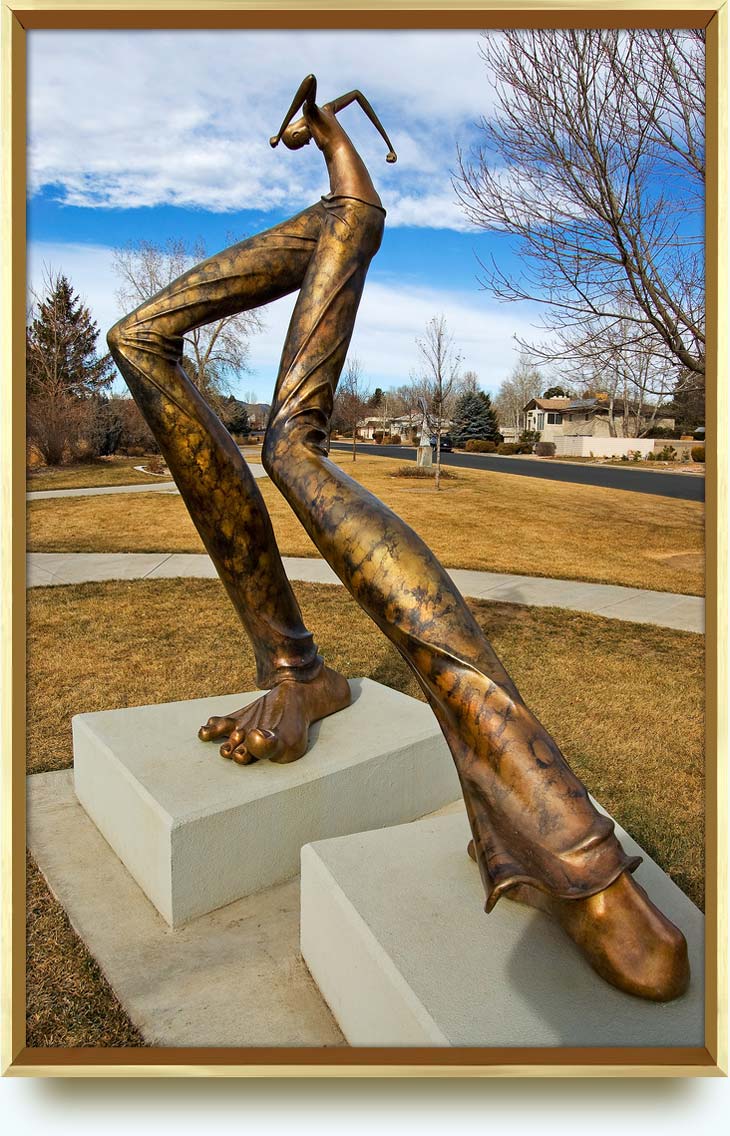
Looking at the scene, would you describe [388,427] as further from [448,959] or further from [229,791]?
[448,959]

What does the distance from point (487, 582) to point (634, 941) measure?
23.5 ft

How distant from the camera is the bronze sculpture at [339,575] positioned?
1701mm

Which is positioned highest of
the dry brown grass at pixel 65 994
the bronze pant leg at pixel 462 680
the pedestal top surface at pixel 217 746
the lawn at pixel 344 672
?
the bronze pant leg at pixel 462 680

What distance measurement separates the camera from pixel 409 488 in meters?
19.5

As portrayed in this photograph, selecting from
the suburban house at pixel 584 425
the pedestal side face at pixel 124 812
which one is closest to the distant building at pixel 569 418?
the suburban house at pixel 584 425

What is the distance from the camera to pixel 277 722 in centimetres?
279

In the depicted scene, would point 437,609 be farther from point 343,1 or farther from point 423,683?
point 343,1

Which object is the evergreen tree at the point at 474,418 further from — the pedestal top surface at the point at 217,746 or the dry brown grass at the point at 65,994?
the dry brown grass at the point at 65,994

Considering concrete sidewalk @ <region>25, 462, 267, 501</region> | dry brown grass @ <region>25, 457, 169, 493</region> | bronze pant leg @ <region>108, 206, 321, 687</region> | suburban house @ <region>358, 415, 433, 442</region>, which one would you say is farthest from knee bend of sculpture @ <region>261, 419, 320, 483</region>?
suburban house @ <region>358, 415, 433, 442</region>

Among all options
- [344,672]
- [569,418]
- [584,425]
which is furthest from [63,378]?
[569,418]

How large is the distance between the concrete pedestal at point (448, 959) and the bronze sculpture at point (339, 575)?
0.26 feet

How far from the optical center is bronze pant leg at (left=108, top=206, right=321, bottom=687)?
8.28ft

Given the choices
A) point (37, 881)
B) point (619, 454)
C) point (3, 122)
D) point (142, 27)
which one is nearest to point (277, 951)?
point (37, 881)

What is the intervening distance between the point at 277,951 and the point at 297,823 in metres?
0.44
